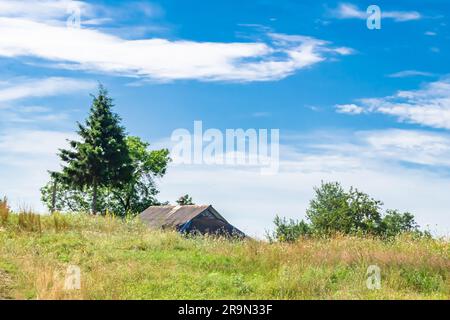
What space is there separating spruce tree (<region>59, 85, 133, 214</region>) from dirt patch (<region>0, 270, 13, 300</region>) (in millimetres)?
30037

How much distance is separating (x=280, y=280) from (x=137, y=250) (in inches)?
281

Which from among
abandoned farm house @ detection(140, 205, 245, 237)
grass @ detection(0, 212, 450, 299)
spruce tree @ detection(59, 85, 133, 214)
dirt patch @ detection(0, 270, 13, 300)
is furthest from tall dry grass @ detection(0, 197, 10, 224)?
spruce tree @ detection(59, 85, 133, 214)

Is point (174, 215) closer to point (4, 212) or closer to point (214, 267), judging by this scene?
point (4, 212)

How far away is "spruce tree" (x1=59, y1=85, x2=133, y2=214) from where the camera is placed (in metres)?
44.2

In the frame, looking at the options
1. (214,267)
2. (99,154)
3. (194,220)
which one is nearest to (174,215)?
(194,220)

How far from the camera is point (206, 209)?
3566cm

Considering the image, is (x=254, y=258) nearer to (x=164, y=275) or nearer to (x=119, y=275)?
(x=164, y=275)

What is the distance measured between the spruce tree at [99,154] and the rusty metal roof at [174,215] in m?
6.46

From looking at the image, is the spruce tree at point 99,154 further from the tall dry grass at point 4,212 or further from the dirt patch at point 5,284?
the dirt patch at point 5,284

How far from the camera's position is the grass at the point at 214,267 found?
12.1 meters

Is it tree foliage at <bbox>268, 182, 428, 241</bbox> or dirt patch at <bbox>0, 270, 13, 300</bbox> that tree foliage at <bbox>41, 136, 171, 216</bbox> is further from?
dirt patch at <bbox>0, 270, 13, 300</bbox>

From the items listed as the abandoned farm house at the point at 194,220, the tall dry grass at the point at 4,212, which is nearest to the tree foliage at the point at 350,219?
the abandoned farm house at the point at 194,220
